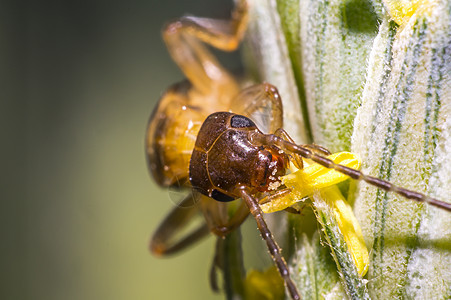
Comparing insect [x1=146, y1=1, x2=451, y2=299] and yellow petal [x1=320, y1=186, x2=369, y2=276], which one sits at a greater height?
insect [x1=146, y1=1, x2=451, y2=299]

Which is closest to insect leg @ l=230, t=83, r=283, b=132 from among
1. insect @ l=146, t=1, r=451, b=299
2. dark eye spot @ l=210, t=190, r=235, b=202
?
insect @ l=146, t=1, r=451, b=299

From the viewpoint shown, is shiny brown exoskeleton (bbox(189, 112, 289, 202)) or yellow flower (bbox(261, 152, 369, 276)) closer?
yellow flower (bbox(261, 152, 369, 276))

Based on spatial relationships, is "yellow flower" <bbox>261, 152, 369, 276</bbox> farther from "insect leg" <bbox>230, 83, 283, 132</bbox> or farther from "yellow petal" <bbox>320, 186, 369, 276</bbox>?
"insect leg" <bbox>230, 83, 283, 132</bbox>

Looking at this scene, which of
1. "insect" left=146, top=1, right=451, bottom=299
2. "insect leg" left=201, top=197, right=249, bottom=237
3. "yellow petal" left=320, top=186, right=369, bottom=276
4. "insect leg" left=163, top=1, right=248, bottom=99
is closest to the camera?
"yellow petal" left=320, top=186, right=369, bottom=276

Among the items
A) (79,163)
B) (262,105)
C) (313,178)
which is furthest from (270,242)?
(79,163)

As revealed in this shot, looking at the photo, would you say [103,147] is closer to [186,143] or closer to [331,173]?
[186,143]

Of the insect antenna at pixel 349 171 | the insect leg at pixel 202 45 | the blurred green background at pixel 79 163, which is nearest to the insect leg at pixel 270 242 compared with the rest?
the insect antenna at pixel 349 171

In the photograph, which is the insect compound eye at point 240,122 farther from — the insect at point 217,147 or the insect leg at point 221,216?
the insect leg at point 221,216

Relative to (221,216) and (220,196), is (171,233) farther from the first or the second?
(220,196)
